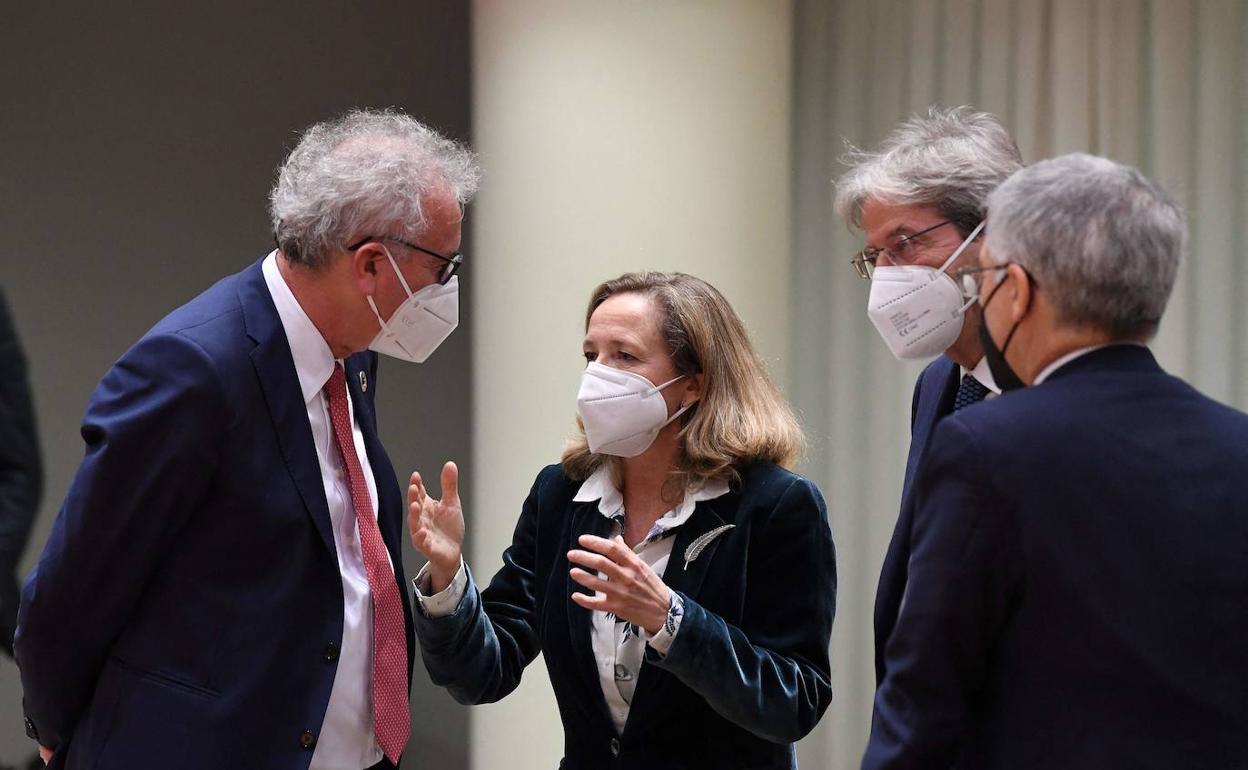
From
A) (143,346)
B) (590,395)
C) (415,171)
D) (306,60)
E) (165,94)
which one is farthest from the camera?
(306,60)

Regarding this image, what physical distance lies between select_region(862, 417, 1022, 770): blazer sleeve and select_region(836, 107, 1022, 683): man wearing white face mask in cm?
60

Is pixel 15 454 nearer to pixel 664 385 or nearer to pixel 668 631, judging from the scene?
pixel 664 385

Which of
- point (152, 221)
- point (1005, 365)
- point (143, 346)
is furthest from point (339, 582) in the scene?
point (152, 221)

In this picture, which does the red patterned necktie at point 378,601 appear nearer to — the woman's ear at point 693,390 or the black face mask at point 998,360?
the woman's ear at point 693,390

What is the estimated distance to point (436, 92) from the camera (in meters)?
4.34

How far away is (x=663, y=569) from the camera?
251 cm

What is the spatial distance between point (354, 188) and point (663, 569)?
3.00 ft

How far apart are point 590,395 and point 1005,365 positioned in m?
1.00

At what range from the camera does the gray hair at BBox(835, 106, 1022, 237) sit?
7.61ft

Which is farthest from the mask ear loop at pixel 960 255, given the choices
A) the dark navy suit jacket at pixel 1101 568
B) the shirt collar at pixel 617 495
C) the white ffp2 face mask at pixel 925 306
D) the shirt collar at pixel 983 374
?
the dark navy suit jacket at pixel 1101 568

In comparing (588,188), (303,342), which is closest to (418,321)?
(303,342)

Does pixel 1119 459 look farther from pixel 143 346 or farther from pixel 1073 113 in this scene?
pixel 1073 113

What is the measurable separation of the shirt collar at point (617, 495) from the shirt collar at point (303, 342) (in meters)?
0.61

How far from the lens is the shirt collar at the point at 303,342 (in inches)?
89.1
